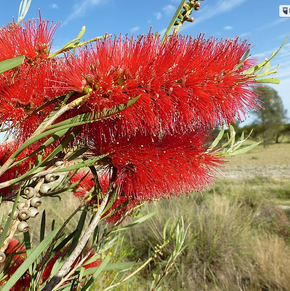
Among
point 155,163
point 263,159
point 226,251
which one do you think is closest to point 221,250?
point 226,251

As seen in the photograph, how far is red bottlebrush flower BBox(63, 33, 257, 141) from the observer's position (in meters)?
0.41

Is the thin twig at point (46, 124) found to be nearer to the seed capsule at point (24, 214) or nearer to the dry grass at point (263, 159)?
the seed capsule at point (24, 214)

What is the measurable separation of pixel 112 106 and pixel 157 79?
74 millimetres

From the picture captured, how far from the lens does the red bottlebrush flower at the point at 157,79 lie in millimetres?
409

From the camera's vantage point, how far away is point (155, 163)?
54 cm

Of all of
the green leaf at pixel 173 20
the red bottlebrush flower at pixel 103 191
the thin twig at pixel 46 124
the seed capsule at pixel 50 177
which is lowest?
the red bottlebrush flower at pixel 103 191

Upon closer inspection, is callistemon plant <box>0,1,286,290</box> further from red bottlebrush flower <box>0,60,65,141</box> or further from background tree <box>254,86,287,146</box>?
background tree <box>254,86,287,146</box>

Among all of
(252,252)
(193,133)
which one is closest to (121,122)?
(193,133)

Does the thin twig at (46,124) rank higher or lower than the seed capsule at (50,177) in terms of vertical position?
higher

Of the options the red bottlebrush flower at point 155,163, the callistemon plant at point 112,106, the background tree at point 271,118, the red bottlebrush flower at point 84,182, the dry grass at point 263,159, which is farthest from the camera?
the background tree at point 271,118

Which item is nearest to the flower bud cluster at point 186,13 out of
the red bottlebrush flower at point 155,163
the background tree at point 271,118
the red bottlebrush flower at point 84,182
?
the red bottlebrush flower at point 155,163

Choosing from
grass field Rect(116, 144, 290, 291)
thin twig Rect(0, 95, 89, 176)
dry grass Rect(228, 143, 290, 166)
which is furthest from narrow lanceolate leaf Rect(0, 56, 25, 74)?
dry grass Rect(228, 143, 290, 166)

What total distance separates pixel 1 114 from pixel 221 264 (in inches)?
119

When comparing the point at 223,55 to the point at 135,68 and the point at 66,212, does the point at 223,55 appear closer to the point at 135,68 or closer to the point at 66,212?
the point at 135,68
